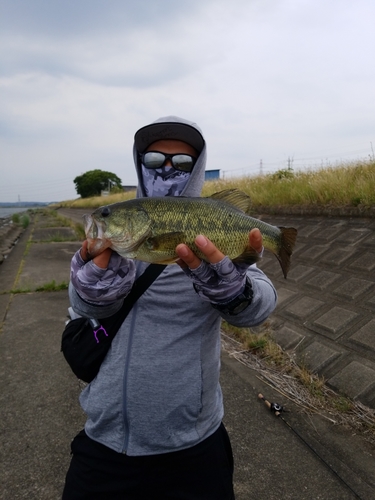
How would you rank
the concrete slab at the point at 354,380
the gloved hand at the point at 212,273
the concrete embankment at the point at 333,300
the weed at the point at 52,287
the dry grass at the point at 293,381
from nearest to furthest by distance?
1. the gloved hand at the point at 212,273
2. the dry grass at the point at 293,381
3. the concrete slab at the point at 354,380
4. the concrete embankment at the point at 333,300
5. the weed at the point at 52,287

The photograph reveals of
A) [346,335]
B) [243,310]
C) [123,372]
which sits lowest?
[346,335]

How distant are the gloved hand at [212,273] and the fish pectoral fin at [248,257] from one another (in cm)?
6

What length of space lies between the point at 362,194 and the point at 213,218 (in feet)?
13.9

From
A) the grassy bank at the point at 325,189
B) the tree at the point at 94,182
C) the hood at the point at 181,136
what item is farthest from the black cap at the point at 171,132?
the tree at the point at 94,182

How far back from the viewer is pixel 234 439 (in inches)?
108

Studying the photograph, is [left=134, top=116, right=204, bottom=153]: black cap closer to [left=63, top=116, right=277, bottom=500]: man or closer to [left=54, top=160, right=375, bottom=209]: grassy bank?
[left=63, top=116, right=277, bottom=500]: man

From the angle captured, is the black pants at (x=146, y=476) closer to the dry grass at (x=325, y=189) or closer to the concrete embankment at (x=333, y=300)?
the concrete embankment at (x=333, y=300)

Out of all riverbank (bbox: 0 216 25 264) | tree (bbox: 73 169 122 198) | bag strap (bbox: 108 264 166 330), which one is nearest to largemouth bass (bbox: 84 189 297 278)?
bag strap (bbox: 108 264 166 330)

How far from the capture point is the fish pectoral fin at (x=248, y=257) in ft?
5.16

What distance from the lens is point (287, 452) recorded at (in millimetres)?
2568

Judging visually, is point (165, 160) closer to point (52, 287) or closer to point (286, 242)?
point (286, 242)

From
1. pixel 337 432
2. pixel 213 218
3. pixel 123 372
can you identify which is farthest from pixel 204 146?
pixel 337 432

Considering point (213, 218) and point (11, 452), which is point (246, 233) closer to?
point (213, 218)

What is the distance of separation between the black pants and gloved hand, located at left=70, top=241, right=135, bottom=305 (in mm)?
694
